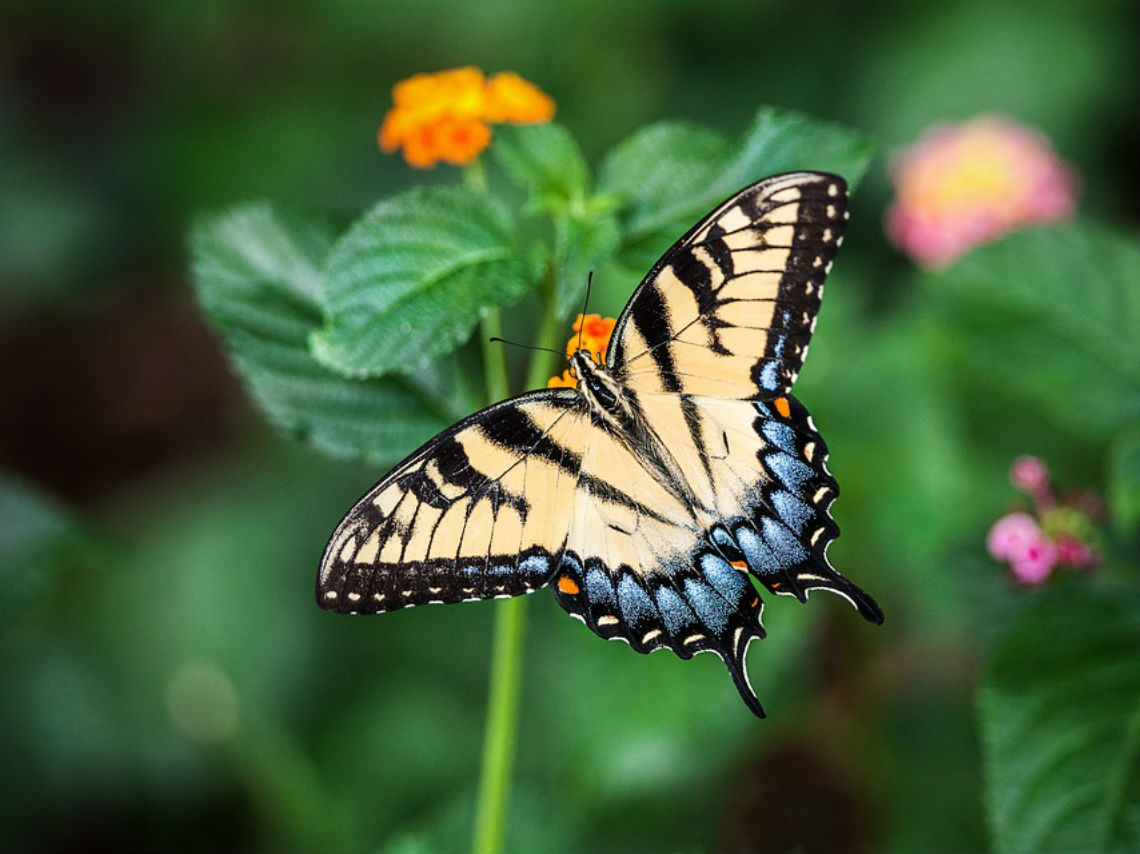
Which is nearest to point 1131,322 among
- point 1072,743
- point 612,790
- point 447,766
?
point 1072,743

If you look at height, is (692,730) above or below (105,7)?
below

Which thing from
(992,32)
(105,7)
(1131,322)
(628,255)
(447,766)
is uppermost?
(105,7)

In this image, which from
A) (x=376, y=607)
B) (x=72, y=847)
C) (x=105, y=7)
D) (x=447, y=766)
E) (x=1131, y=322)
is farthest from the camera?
(x=105, y=7)

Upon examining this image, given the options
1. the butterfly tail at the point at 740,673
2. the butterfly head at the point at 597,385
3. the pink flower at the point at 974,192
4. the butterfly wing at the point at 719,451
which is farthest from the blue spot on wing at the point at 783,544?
the pink flower at the point at 974,192

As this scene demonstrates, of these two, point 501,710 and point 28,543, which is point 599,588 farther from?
point 28,543

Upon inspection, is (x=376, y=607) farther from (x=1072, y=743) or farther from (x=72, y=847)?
(x=72, y=847)

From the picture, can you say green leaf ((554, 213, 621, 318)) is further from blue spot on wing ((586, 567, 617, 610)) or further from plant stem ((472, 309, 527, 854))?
blue spot on wing ((586, 567, 617, 610))

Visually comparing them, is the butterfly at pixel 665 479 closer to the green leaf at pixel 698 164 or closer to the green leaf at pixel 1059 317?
the green leaf at pixel 698 164
